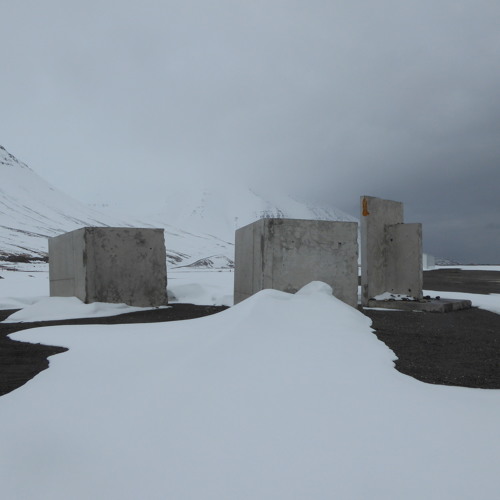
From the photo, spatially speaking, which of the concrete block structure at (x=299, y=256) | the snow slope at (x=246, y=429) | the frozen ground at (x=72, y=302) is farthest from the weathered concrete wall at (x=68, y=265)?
the snow slope at (x=246, y=429)

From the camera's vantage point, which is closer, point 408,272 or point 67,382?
point 67,382

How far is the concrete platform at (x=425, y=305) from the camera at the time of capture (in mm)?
7805

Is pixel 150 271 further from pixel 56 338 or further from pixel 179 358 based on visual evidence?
pixel 179 358

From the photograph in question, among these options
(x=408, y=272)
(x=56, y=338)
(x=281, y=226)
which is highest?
(x=281, y=226)

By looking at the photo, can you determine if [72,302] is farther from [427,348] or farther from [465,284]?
[465,284]

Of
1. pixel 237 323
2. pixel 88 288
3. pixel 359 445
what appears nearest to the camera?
pixel 359 445

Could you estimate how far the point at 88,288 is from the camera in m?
8.19

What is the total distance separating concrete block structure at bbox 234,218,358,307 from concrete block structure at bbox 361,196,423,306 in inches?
37.2

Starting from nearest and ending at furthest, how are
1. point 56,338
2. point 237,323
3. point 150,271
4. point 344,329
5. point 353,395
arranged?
1. point 353,395
2. point 237,323
3. point 344,329
4. point 56,338
5. point 150,271

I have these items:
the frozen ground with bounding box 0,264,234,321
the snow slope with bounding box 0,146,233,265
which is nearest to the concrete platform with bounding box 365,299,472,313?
the frozen ground with bounding box 0,264,234,321

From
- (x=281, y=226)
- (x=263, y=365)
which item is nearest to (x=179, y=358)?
(x=263, y=365)

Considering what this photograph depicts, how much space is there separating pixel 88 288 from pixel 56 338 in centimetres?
341

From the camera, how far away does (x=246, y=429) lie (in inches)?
87.2

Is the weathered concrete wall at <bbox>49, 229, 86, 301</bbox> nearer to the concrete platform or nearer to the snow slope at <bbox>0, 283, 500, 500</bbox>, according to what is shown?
the snow slope at <bbox>0, 283, 500, 500</bbox>
